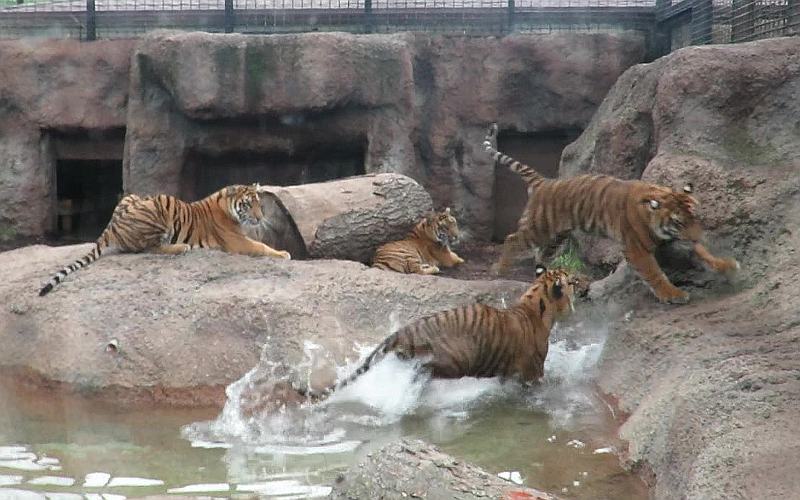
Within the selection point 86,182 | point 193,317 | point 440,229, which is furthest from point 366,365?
point 86,182

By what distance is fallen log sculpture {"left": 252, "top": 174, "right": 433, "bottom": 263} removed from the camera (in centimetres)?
776

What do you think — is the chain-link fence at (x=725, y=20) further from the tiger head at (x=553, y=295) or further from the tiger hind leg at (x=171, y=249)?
the tiger hind leg at (x=171, y=249)

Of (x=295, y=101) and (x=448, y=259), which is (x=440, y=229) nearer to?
(x=448, y=259)

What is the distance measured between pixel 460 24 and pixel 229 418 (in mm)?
6101

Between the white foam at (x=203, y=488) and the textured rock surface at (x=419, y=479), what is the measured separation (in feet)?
3.06

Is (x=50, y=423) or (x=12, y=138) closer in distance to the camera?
(x=50, y=423)

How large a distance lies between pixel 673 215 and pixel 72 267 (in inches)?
149

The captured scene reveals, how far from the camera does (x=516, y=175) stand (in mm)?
10445

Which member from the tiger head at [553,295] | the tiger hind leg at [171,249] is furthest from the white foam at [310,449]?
the tiger hind leg at [171,249]

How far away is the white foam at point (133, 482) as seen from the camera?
4141mm

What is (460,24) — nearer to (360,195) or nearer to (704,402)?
(360,195)

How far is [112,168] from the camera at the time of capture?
11.1 meters

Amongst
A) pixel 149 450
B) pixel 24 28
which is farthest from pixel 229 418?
pixel 24 28

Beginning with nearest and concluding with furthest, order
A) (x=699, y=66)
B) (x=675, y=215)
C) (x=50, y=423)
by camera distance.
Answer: (x=50, y=423) → (x=675, y=215) → (x=699, y=66)
